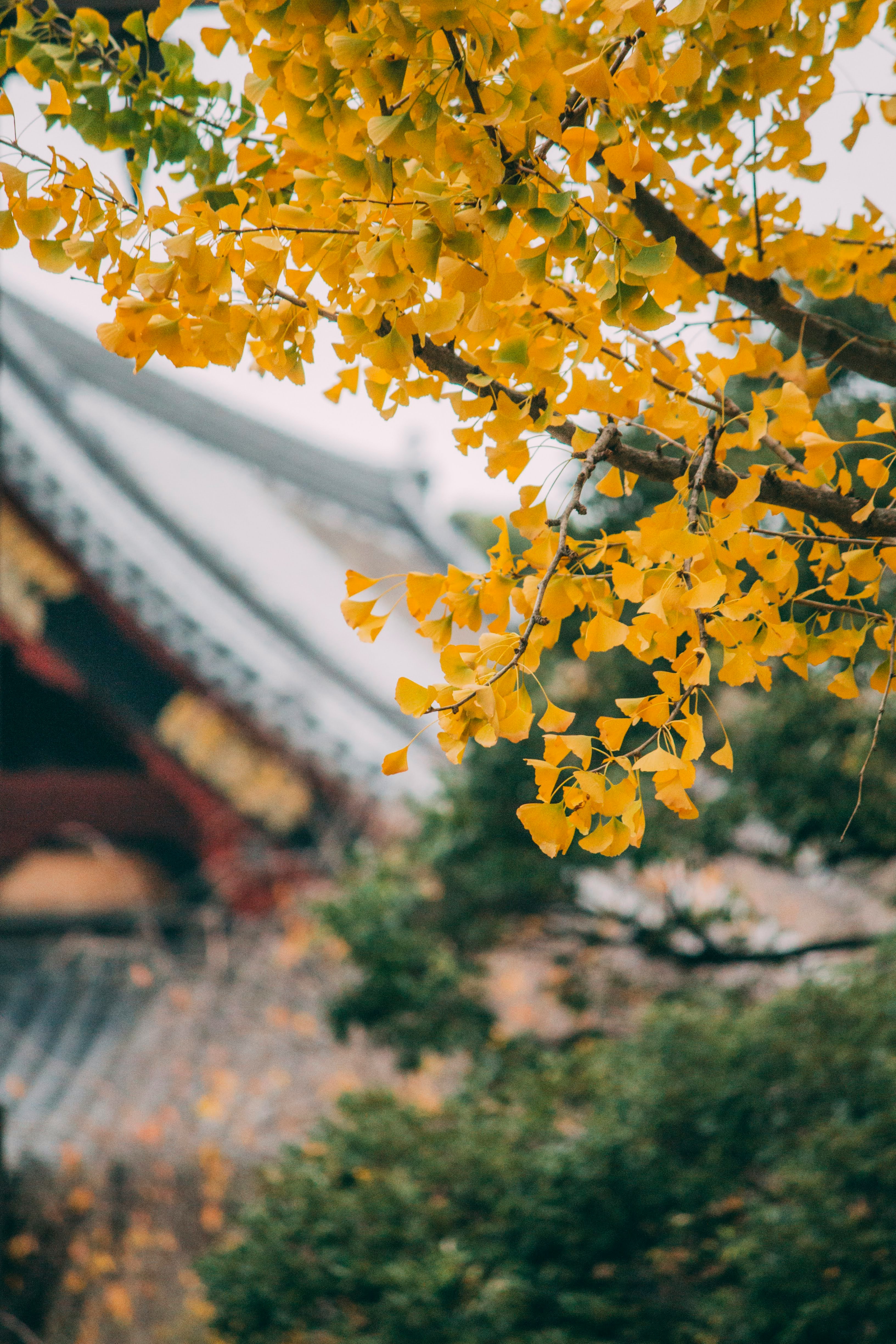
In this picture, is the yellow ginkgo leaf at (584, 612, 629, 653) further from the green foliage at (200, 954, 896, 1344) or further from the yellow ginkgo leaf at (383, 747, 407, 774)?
the green foliage at (200, 954, 896, 1344)

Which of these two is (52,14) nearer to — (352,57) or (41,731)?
(352,57)

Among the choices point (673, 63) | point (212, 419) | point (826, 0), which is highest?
point (212, 419)

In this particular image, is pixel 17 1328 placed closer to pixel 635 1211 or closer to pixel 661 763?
pixel 635 1211

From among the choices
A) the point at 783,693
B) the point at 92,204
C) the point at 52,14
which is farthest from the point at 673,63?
the point at 783,693

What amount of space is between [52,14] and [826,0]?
1.10 meters

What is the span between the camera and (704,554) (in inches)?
37.8

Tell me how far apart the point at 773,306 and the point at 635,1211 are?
250 centimetres

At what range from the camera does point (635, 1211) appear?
268 centimetres

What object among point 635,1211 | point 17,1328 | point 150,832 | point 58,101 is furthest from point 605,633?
point 150,832

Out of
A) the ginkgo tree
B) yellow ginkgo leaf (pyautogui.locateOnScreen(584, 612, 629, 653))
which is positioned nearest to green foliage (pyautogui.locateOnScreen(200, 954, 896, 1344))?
the ginkgo tree

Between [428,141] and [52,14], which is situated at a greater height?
[52,14]

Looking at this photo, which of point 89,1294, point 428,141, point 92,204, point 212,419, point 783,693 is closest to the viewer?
point 428,141

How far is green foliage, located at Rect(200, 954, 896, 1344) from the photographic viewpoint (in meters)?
2.27

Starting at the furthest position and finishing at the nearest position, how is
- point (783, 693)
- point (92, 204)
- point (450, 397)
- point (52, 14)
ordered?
point (783, 693)
point (52, 14)
point (450, 397)
point (92, 204)
